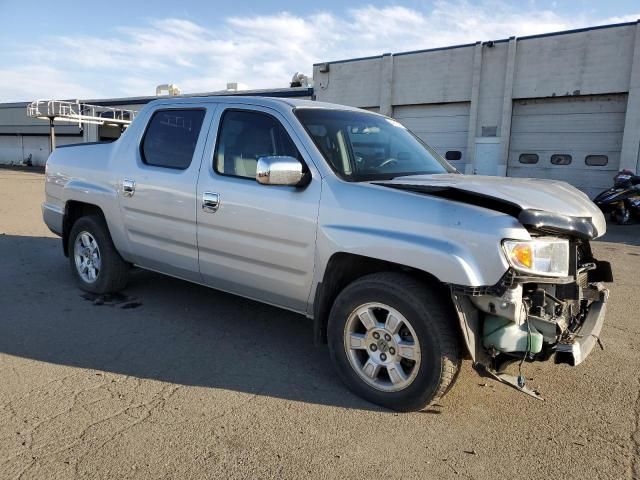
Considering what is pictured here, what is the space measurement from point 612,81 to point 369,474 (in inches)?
671

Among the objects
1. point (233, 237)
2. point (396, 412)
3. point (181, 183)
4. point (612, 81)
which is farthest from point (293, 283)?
point (612, 81)

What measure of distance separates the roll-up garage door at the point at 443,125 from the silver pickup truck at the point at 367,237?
15.5 metres

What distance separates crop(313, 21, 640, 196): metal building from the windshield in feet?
47.1

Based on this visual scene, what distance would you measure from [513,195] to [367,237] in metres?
0.88

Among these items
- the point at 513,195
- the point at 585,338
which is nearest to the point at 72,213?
the point at 513,195

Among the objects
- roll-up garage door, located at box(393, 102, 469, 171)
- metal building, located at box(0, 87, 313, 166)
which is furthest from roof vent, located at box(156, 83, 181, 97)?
roll-up garage door, located at box(393, 102, 469, 171)

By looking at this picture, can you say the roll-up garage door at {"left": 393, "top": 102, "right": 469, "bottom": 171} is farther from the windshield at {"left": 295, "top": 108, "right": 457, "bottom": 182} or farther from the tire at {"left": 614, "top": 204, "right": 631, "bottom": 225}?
the windshield at {"left": 295, "top": 108, "right": 457, "bottom": 182}

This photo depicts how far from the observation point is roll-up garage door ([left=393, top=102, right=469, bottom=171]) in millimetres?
19328

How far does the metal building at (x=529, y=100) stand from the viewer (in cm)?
1594

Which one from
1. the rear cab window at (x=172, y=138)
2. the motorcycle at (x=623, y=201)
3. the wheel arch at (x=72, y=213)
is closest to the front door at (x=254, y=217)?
the rear cab window at (x=172, y=138)

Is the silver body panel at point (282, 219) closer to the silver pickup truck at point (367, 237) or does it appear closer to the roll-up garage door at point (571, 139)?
the silver pickup truck at point (367, 237)

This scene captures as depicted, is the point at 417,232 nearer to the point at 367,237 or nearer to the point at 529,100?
the point at 367,237

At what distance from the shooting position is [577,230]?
2893mm

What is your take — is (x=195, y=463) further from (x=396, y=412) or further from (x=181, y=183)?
(x=181, y=183)
